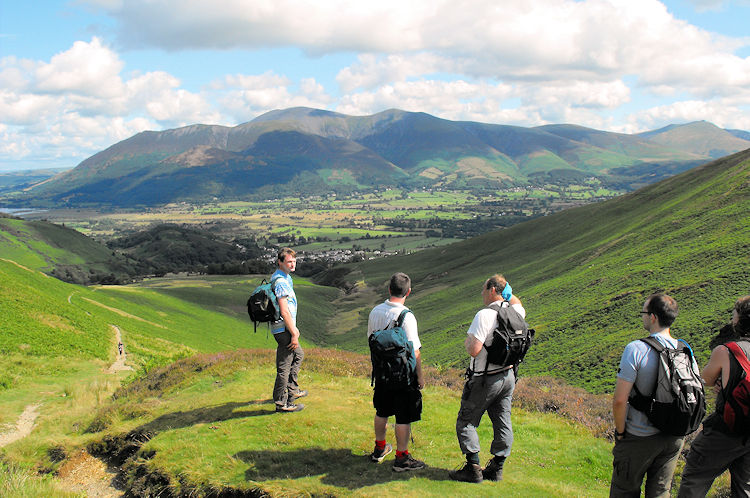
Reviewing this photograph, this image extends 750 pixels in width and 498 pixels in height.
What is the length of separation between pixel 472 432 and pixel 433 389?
22.2 feet

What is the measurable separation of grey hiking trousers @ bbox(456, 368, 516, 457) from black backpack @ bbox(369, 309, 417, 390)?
1100mm

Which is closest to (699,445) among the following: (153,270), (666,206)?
(666,206)

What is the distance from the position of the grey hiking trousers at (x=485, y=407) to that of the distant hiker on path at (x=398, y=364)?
0.87 meters

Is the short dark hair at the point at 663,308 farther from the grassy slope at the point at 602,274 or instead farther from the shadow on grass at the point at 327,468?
the grassy slope at the point at 602,274

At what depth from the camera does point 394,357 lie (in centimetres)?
870

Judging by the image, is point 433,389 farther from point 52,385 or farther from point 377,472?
point 52,385

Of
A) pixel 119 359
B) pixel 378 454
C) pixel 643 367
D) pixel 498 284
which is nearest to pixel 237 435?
pixel 378 454

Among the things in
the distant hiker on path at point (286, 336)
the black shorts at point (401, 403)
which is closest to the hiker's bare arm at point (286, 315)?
the distant hiker on path at point (286, 336)

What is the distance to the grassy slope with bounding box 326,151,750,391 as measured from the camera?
1048 inches

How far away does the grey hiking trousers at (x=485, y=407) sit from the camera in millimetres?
8766

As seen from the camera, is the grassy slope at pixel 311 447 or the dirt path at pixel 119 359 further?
the dirt path at pixel 119 359

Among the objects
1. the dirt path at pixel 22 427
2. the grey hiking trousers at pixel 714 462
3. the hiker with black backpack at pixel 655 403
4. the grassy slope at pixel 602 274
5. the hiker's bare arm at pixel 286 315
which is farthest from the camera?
the grassy slope at pixel 602 274

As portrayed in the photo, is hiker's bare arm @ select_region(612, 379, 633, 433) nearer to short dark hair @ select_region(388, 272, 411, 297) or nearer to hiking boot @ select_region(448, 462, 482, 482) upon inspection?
hiking boot @ select_region(448, 462, 482, 482)

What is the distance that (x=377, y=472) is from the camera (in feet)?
30.7
